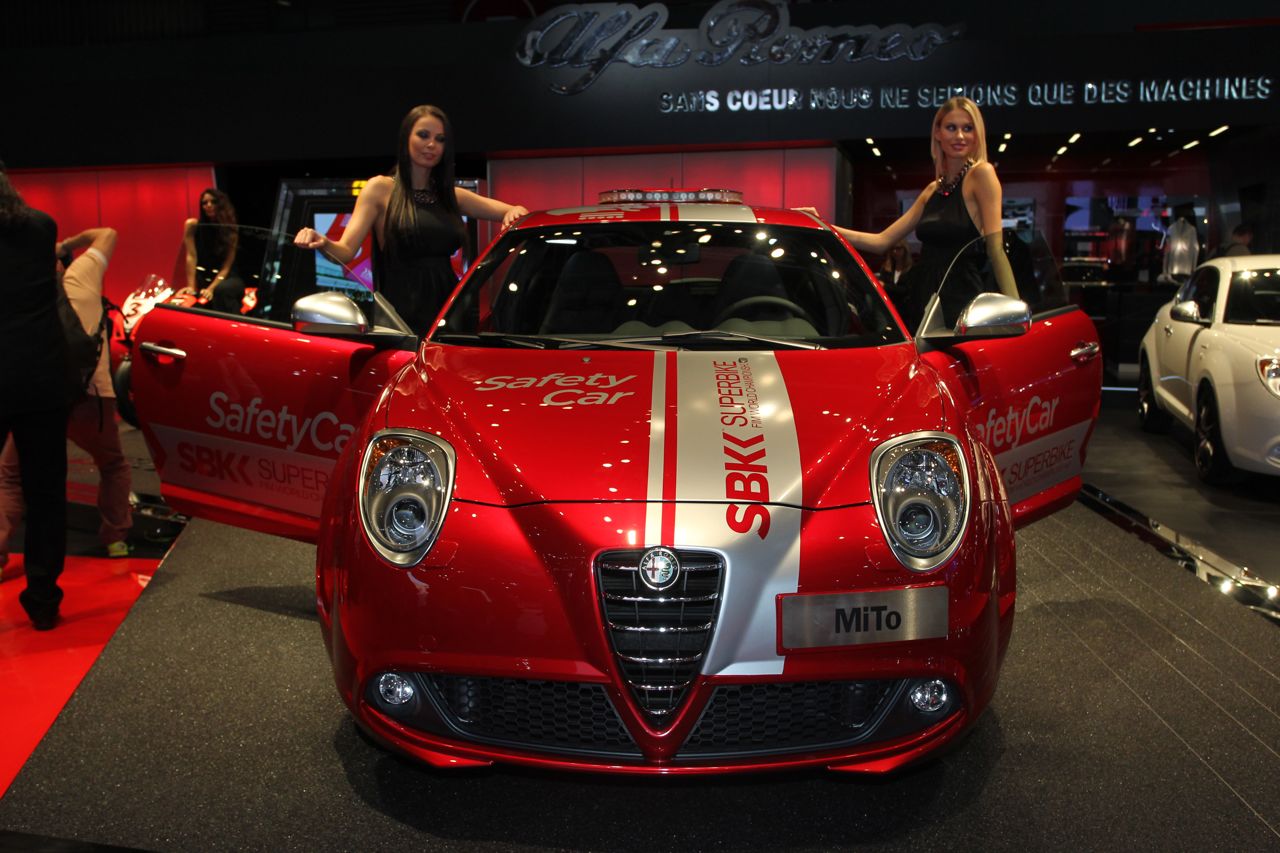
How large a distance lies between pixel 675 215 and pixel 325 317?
1064 mm

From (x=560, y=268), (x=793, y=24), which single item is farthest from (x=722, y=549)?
(x=793, y=24)

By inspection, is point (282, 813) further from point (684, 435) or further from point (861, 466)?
point (861, 466)

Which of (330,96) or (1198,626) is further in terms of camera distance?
(330,96)

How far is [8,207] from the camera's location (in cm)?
324

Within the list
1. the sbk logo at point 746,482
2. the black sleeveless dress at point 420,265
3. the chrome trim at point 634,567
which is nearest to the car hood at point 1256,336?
the black sleeveless dress at point 420,265

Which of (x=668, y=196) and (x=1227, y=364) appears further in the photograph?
(x=1227, y=364)

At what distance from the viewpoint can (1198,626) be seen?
348 centimetres

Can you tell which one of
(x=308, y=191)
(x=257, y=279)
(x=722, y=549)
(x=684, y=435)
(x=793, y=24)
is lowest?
(x=722, y=549)

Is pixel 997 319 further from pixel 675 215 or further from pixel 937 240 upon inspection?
pixel 937 240

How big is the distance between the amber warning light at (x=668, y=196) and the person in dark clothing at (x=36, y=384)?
5.66 ft

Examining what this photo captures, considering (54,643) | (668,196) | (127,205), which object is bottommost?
(54,643)

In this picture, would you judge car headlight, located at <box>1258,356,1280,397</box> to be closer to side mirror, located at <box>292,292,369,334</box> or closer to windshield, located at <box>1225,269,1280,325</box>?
windshield, located at <box>1225,269,1280,325</box>

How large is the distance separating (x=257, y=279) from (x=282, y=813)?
5.38 feet

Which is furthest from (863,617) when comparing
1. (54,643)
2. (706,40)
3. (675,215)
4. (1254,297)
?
(706,40)
